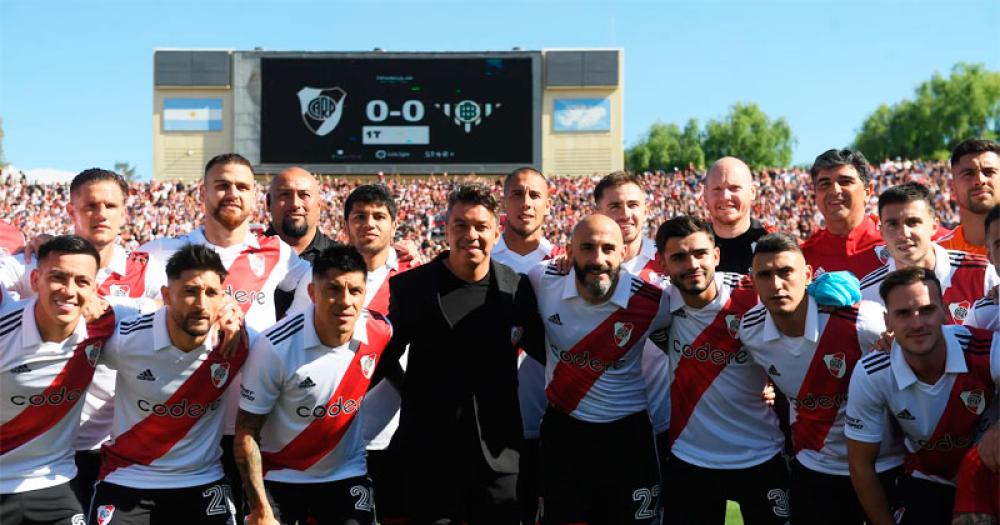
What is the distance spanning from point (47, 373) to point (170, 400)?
1.83 feet

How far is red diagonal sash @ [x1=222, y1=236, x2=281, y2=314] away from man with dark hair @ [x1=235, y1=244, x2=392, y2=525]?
730mm

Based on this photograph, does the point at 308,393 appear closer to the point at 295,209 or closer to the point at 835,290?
the point at 295,209

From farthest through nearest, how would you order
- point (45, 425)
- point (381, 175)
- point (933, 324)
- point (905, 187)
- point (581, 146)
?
1. point (581, 146)
2. point (381, 175)
3. point (905, 187)
4. point (45, 425)
5. point (933, 324)

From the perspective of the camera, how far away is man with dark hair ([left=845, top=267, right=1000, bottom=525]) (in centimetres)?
388

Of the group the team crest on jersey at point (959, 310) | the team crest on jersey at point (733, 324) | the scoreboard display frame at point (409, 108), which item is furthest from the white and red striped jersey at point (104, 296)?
the scoreboard display frame at point (409, 108)

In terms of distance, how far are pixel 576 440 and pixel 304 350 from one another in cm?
147

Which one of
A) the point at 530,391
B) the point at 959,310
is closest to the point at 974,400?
the point at 959,310

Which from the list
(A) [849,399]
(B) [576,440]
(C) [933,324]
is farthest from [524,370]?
(C) [933,324]

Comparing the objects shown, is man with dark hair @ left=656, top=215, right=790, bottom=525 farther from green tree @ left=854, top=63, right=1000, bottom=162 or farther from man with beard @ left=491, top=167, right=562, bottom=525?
green tree @ left=854, top=63, right=1000, bottom=162

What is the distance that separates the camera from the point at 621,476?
4578mm

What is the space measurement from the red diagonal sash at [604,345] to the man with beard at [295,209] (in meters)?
1.94

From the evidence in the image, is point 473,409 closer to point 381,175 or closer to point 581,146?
point 381,175

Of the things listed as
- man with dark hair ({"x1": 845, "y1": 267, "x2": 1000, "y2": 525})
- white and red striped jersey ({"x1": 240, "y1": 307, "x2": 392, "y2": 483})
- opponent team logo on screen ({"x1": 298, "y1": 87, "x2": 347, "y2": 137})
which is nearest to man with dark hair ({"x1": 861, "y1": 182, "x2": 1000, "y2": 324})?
man with dark hair ({"x1": 845, "y1": 267, "x2": 1000, "y2": 525})

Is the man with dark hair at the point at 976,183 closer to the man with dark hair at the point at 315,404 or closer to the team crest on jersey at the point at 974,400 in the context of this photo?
the team crest on jersey at the point at 974,400
